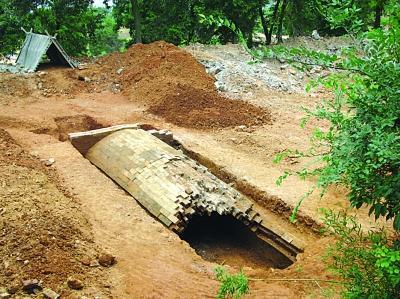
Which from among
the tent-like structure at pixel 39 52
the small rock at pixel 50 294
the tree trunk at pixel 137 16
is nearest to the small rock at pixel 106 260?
the small rock at pixel 50 294

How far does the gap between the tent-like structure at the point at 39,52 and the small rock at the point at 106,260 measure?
41.1 ft

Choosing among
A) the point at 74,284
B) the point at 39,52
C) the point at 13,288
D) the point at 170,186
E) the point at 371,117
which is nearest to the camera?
the point at 371,117

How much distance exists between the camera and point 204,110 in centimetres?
1343

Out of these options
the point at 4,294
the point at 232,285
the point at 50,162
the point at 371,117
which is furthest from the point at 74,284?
the point at 50,162

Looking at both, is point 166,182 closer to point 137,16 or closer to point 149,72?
point 149,72

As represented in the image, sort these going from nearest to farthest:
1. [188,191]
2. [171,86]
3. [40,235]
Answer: [40,235]
[188,191]
[171,86]

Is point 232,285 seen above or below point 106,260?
below

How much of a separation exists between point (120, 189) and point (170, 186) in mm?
1224

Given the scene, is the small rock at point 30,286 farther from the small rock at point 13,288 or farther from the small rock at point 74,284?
the small rock at point 74,284

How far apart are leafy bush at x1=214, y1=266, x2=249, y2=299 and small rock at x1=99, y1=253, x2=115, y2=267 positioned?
1514 millimetres

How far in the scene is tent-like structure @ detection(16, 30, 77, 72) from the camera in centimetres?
1700

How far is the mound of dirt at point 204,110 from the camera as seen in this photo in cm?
1282

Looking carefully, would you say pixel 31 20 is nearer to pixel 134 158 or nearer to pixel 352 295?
pixel 134 158

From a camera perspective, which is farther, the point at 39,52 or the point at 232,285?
the point at 39,52
